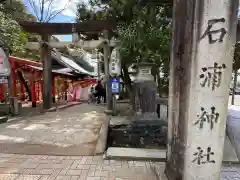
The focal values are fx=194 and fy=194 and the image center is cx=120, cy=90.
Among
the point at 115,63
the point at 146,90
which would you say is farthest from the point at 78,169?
the point at 115,63

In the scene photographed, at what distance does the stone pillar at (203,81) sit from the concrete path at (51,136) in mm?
Answer: 2164

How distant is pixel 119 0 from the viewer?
7.29 metres

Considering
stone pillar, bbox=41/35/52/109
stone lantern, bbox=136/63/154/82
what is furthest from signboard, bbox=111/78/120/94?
stone pillar, bbox=41/35/52/109

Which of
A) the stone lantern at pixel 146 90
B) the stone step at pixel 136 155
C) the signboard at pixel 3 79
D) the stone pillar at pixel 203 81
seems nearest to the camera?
the stone pillar at pixel 203 81

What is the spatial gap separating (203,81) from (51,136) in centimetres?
419

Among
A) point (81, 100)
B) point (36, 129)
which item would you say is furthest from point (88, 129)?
point (81, 100)

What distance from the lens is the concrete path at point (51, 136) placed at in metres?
4.23

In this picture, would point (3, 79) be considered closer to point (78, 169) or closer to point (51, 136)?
point (51, 136)

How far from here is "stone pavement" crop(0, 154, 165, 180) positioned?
10.3ft

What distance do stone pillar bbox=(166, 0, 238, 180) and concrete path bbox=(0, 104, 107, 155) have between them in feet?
7.10

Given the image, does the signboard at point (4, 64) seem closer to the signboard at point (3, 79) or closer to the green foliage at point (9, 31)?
the signboard at point (3, 79)

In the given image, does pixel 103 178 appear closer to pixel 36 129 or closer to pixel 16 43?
pixel 36 129

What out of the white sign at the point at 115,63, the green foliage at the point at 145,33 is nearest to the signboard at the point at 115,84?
the white sign at the point at 115,63

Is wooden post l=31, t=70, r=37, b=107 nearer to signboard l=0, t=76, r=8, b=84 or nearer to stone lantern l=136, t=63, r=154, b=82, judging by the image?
signboard l=0, t=76, r=8, b=84
